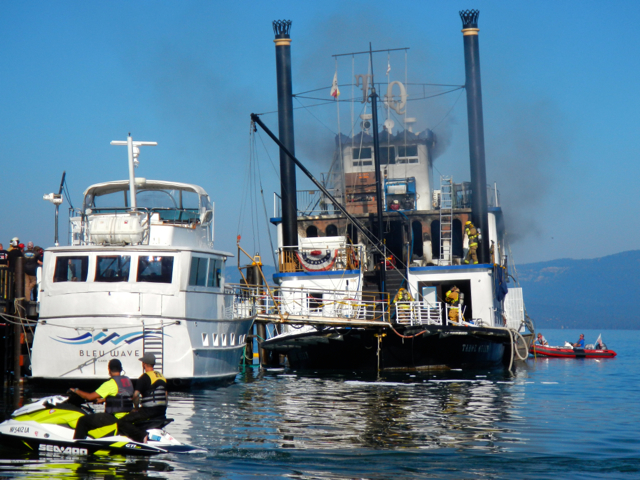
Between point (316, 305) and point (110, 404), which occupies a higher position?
point (316, 305)

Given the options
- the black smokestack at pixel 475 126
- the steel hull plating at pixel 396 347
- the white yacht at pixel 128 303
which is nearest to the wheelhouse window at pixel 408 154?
the black smokestack at pixel 475 126

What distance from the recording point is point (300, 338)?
91.6 ft

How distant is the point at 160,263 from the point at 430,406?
851 cm

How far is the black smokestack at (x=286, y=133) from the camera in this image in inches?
1363

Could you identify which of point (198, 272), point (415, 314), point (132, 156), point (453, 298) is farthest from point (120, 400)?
point (453, 298)

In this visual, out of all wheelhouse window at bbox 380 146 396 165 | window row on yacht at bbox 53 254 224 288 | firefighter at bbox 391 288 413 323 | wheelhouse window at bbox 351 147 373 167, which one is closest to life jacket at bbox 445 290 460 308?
firefighter at bbox 391 288 413 323

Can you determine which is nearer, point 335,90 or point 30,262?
point 30,262

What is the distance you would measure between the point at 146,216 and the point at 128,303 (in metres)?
3.09

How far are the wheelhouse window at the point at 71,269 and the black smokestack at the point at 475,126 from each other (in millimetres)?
17005

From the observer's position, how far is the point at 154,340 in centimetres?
2042

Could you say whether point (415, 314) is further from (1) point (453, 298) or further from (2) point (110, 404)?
(2) point (110, 404)

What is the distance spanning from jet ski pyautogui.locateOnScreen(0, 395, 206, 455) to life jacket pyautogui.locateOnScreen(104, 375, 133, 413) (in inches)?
13.0

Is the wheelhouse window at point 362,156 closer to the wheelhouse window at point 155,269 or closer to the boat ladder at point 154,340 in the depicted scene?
the wheelhouse window at point 155,269

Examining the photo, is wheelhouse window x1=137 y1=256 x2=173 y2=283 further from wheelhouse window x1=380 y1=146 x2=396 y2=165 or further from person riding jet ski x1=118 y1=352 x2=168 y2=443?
wheelhouse window x1=380 y1=146 x2=396 y2=165
